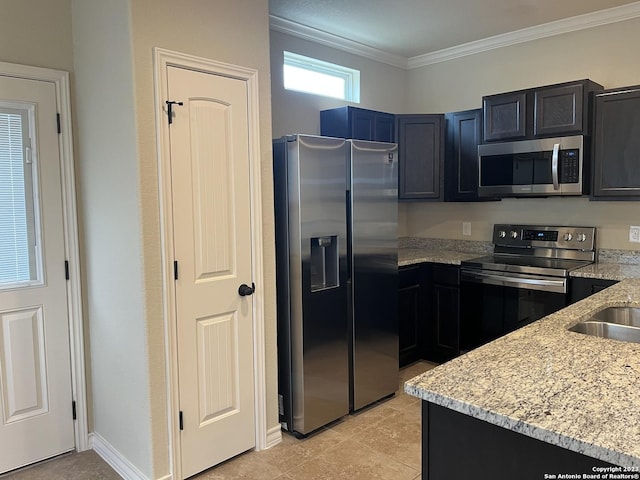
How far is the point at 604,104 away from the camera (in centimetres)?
330

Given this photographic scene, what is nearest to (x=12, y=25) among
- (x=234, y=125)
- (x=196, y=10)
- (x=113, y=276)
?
(x=196, y=10)

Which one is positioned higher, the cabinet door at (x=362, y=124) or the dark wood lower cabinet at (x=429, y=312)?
the cabinet door at (x=362, y=124)

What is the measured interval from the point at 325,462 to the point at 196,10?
2437mm

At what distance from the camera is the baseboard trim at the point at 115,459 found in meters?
2.45

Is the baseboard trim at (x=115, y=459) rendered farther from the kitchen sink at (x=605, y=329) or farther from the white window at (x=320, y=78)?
the white window at (x=320, y=78)

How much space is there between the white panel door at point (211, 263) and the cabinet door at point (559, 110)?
2195 mm

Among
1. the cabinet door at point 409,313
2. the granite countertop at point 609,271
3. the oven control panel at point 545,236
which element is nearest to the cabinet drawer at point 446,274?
the cabinet door at point 409,313

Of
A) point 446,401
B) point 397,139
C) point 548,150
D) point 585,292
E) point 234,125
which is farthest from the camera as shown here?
point 397,139

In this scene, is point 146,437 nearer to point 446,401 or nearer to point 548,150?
point 446,401

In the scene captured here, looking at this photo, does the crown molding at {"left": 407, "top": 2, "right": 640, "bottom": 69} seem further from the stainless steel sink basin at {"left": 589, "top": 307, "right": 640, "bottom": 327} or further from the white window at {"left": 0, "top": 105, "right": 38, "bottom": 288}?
the white window at {"left": 0, "top": 105, "right": 38, "bottom": 288}

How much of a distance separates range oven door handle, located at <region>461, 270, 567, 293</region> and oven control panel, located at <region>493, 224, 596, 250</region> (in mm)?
557

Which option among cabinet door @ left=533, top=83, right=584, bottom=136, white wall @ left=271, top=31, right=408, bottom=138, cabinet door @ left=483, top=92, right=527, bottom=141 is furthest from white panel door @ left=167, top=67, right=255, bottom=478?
cabinet door @ left=533, top=83, right=584, bottom=136

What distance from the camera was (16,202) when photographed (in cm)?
256

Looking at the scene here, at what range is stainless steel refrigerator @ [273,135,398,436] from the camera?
2830 mm
